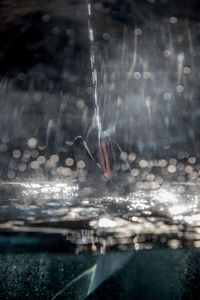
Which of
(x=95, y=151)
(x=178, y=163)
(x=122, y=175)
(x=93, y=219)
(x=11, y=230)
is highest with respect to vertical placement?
(x=11, y=230)

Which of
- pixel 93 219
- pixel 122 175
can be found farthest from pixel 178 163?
pixel 93 219

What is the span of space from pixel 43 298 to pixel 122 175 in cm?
936

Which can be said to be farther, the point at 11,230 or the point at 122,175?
the point at 122,175

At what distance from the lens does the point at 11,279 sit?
6.74 feet

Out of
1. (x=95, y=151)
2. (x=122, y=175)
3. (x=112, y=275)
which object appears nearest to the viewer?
(x=112, y=275)

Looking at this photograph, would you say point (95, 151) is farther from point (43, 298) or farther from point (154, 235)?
point (43, 298)

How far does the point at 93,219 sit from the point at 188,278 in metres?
1.76

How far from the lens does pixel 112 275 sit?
2146 mm

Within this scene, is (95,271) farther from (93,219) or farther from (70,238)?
(93,219)

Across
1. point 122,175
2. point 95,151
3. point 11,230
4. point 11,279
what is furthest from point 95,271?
point 122,175

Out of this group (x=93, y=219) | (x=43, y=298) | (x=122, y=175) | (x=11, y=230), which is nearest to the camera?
(x=43, y=298)

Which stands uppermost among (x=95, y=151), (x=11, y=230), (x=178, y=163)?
(x=11, y=230)

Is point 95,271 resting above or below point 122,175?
above

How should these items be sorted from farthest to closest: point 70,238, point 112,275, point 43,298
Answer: point 70,238, point 112,275, point 43,298
